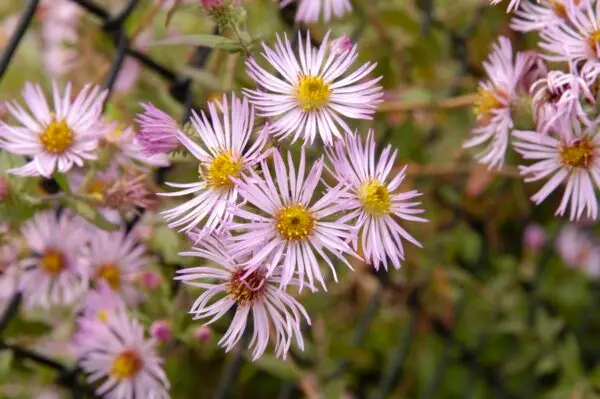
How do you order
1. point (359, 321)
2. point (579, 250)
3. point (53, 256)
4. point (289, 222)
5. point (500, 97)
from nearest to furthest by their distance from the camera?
point (289, 222), point (500, 97), point (53, 256), point (359, 321), point (579, 250)

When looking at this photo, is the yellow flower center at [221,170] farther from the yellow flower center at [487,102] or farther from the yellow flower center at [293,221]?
the yellow flower center at [487,102]

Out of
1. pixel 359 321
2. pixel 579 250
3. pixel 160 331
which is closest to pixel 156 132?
pixel 160 331

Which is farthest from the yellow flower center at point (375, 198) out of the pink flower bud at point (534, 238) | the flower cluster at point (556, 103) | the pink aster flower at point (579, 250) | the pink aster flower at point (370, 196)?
the pink aster flower at point (579, 250)

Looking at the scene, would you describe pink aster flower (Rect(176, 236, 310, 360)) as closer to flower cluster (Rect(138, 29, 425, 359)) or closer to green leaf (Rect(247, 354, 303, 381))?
flower cluster (Rect(138, 29, 425, 359))

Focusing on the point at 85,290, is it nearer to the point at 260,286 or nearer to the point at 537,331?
the point at 260,286

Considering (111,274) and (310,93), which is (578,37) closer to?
(310,93)

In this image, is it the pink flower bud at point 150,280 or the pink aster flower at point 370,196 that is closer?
the pink aster flower at point 370,196

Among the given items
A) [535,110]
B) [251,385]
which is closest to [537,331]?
[251,385]
